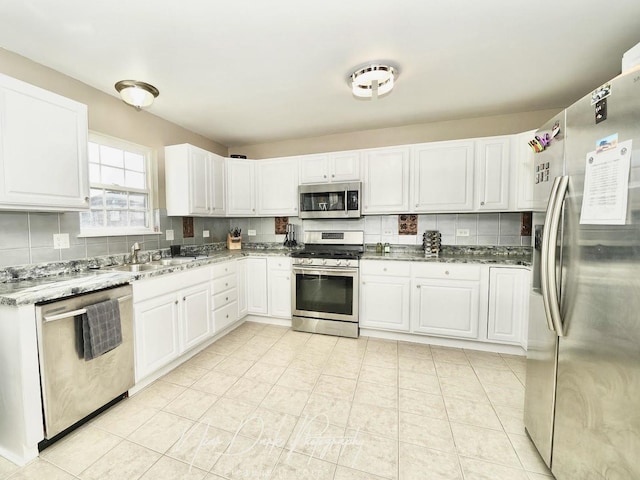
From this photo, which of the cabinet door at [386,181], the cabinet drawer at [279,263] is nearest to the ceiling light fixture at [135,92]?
the cabinet drawer at [279,263]

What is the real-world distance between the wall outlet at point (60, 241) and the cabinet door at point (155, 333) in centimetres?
77

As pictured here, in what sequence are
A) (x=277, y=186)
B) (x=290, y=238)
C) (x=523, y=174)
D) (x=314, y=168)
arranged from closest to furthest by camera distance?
1. (x=523, y=174)
2. (x=314, y=168)
3. (x=277, y=186)
4. (x=290, y=238)

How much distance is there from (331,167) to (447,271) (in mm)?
1746

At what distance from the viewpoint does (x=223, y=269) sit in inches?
116

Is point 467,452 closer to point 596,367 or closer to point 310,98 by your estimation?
point 596,367

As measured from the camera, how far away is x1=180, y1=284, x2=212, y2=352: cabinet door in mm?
2406

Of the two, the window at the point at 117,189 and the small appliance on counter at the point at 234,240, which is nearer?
the window at the point at 117,189

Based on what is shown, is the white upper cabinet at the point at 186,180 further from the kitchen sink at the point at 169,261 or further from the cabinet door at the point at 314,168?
the cabinet door at the point at 314,168

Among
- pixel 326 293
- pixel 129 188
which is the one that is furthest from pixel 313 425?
pixel 129 188

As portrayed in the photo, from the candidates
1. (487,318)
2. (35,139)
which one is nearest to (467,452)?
(487,318)

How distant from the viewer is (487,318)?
102 inches

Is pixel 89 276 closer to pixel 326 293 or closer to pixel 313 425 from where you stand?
pixel 313 425

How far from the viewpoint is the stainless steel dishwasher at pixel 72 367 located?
1452 mm

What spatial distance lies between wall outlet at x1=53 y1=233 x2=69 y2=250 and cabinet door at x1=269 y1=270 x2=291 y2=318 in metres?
1.87
